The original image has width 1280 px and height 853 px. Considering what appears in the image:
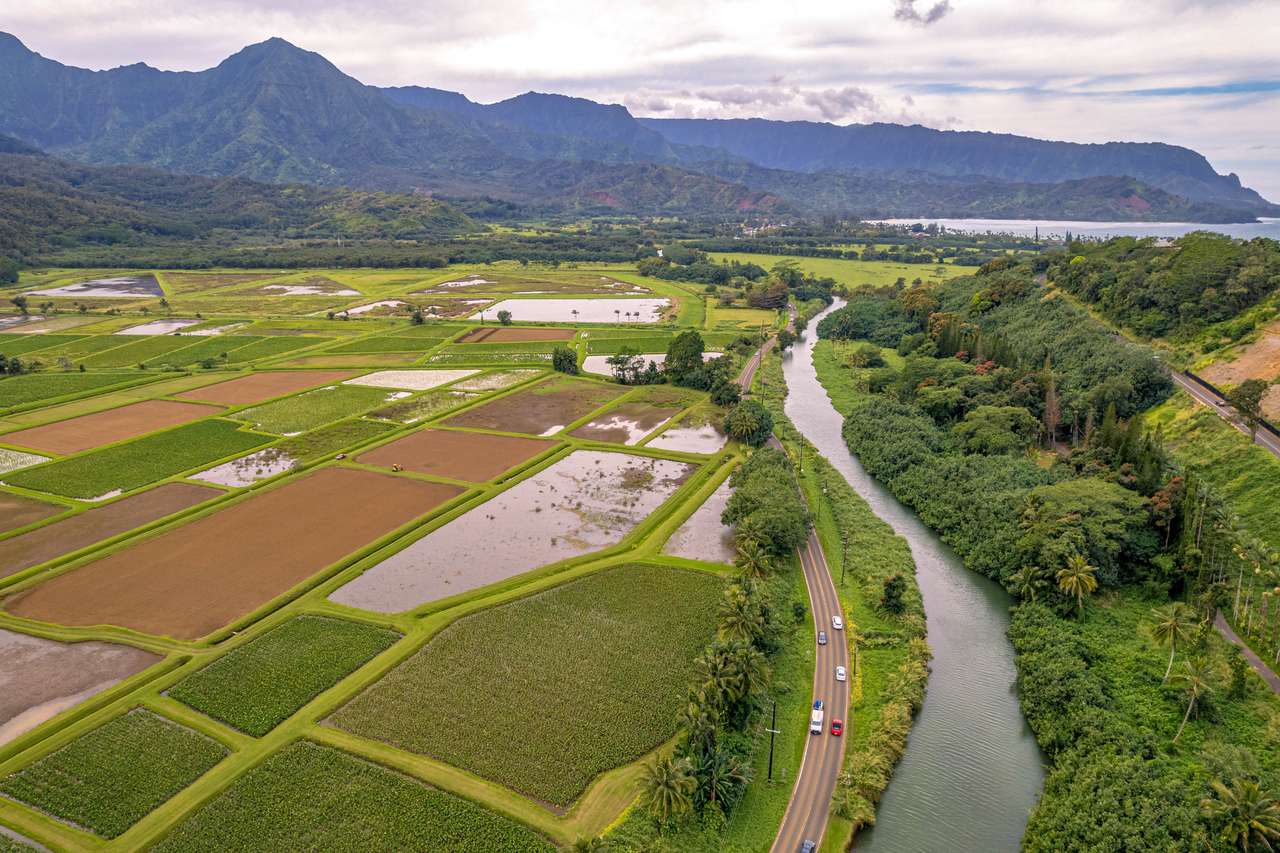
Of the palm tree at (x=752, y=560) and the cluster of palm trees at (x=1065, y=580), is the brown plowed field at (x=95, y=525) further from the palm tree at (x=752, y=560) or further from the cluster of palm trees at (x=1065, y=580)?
the cluster of palm trees at (x=1065, y=580)

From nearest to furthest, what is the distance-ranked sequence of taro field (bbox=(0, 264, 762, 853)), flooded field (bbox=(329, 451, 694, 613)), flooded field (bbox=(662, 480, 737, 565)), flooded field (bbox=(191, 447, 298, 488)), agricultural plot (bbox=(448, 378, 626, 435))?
taro field (bbox=(0, 264, 762, 853)), flooded field (bbox=(329, 451, 694, 613)), flooded field (bbox=(662, 480, 737, 565)), flooded field (bbox=(191, 447, 298, 488)), agricultural plot (bbox=(448, 378, 626, 435))

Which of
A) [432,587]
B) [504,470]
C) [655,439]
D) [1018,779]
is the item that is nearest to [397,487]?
[504,470]

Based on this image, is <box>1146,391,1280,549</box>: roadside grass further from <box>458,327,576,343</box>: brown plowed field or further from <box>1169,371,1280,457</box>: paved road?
<box>458,327,576,343</box>: brown plowed field

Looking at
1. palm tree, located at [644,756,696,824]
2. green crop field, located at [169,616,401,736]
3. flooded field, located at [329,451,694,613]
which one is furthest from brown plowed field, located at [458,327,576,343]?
palm tree, located at [644,756,696,824]

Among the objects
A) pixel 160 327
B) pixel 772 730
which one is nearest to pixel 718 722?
pixel 772 730

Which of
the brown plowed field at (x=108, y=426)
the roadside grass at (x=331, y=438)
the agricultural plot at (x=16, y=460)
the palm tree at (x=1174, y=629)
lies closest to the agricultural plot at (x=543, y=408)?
the roadside grass at (x=331, y=438)

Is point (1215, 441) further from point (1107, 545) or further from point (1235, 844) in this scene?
point (1235, 844)
